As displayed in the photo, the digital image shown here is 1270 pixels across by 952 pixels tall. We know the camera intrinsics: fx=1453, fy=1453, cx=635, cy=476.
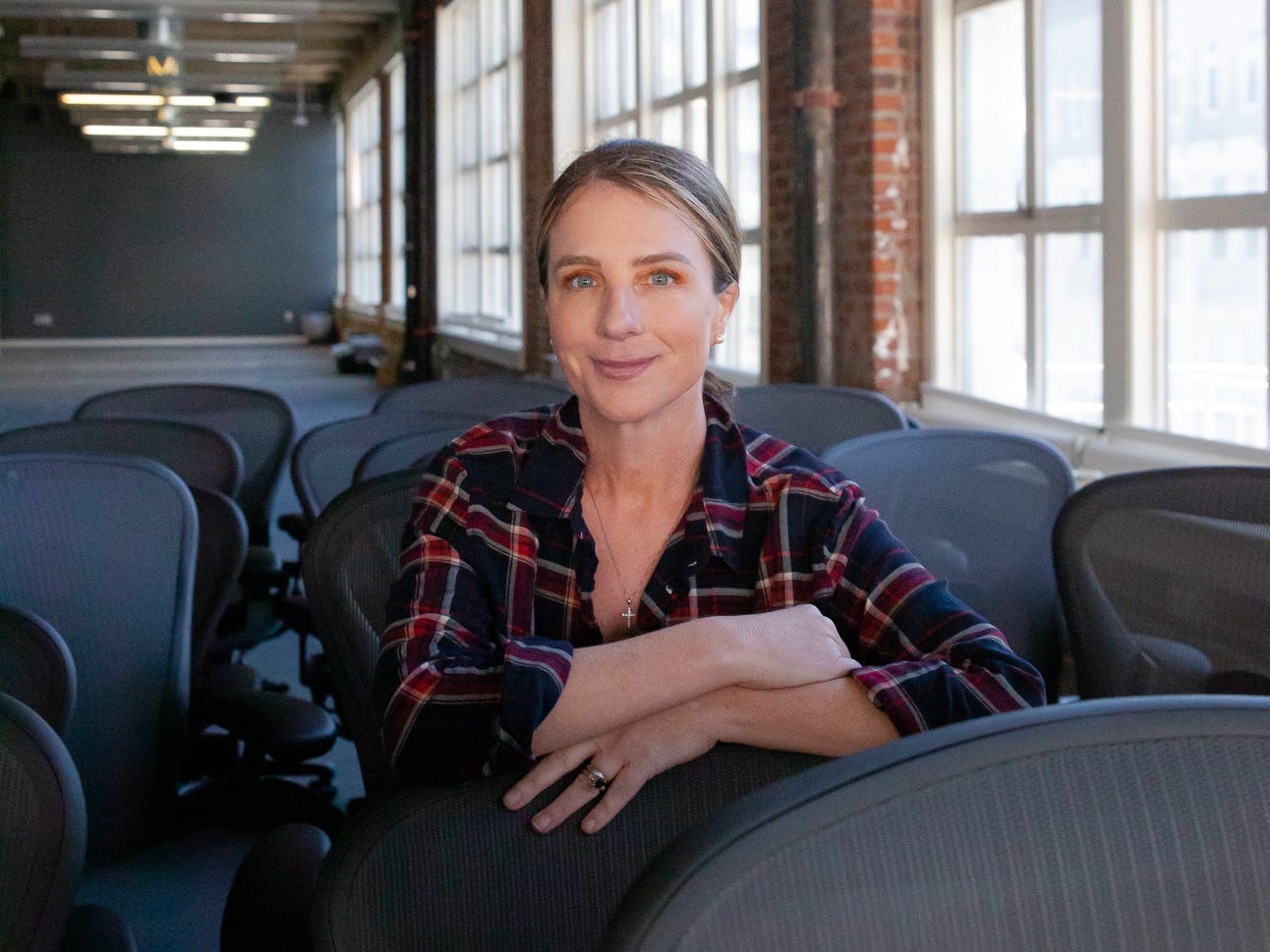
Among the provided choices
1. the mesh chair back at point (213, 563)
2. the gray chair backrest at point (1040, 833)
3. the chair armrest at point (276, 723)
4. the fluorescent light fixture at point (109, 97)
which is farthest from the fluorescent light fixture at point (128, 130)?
the gray chair backrest at point (1040, 833)

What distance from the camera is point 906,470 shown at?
2701 millimetres

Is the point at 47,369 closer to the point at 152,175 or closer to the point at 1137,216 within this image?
the point at 152,175

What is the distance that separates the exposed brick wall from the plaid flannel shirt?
371cm

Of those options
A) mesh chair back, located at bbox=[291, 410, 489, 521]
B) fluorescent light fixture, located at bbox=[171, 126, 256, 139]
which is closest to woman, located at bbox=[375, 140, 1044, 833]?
mesh chair back, located at bbox=[291, 410, 489, 521]

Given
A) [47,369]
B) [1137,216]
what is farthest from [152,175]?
[1137,216]

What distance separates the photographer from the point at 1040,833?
28.4 inches

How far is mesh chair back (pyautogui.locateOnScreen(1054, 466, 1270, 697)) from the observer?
6.70ft

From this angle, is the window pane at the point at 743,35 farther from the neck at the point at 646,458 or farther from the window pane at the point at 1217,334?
the neck at the point at 646,458

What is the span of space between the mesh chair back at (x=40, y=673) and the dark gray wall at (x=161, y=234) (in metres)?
25.9

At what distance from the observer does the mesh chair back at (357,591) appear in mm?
1875

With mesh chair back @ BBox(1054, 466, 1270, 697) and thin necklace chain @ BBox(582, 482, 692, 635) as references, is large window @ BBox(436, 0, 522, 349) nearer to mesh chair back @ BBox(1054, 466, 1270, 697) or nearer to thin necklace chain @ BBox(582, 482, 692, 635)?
mesh chair back @ BBox(1054, 466, 1270, 697)

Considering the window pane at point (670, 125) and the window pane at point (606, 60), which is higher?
the window pane at point (606, 60)

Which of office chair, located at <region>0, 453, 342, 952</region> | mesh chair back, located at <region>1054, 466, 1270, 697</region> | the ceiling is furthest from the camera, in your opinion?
the ceiling

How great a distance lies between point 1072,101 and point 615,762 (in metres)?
3.71
